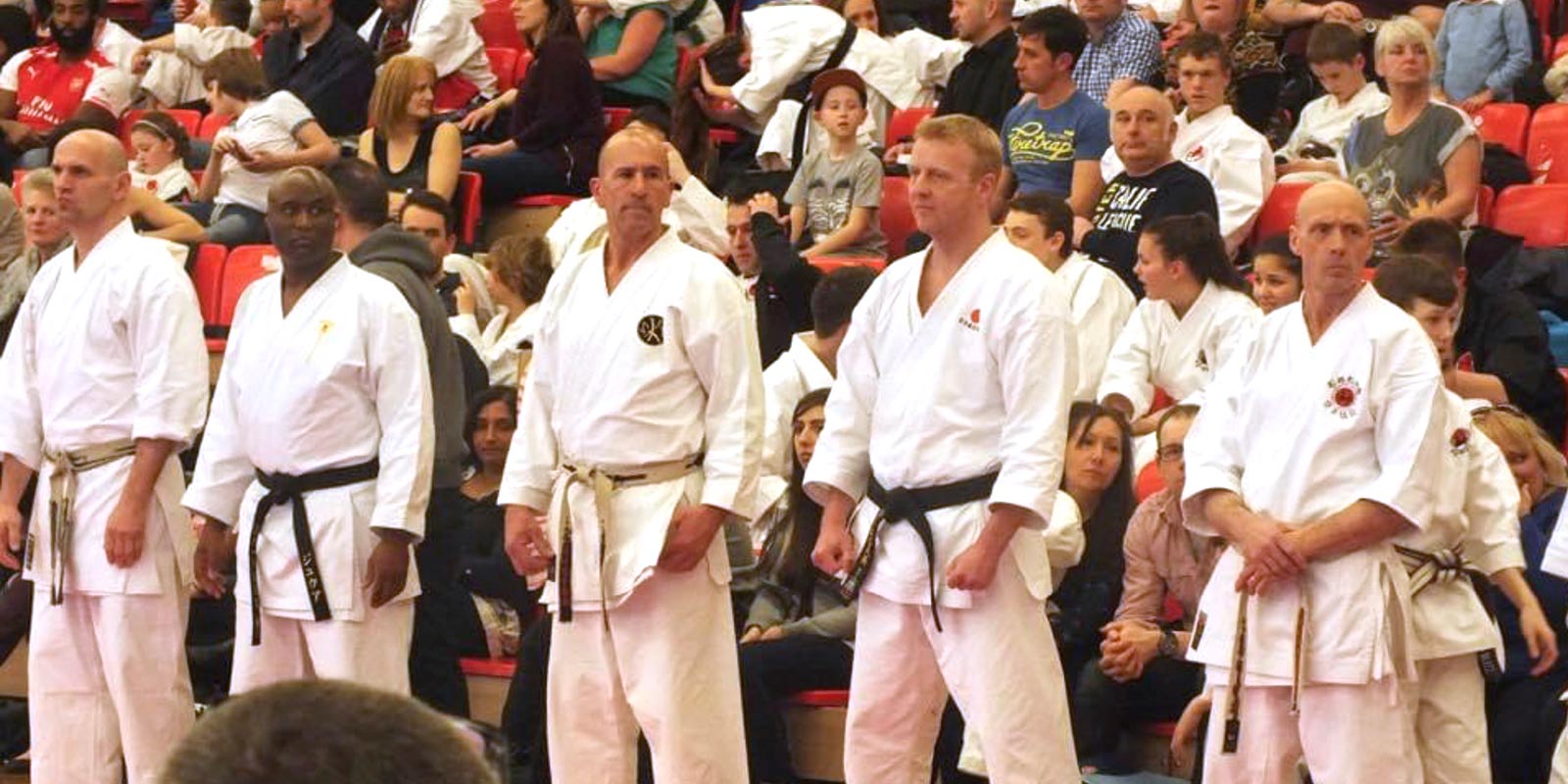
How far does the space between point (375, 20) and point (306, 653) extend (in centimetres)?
716

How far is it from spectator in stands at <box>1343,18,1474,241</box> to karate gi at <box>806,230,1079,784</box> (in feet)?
11.6

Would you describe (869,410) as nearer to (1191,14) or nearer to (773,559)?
(773,559)

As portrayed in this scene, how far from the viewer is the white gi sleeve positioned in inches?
207

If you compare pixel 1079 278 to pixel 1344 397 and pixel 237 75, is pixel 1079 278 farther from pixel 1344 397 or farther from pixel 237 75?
pixel 237 75

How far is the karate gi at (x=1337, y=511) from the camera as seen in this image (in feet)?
16.9

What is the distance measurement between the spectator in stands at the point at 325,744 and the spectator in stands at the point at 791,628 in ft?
15.9

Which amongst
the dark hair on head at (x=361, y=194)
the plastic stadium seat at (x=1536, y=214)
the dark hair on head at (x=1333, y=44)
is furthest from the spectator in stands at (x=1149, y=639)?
the dark hair on head at (x=1333, y=44)

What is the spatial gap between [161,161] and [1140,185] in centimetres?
499

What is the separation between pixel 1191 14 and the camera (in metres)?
11.0

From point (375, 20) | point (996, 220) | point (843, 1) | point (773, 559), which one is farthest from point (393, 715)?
point (375, 20)

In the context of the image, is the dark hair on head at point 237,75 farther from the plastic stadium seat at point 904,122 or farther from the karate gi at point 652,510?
the karate gi at point 652,510

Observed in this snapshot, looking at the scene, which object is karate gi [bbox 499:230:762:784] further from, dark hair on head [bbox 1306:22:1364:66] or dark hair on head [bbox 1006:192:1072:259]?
dark hair on head [bbox 1306:22:1364:66]

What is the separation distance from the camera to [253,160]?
10625mm

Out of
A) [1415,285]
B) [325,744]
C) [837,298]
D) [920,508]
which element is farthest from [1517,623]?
[325,744]
